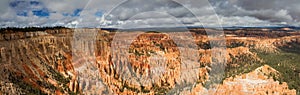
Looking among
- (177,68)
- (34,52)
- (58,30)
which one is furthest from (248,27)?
(34,52)

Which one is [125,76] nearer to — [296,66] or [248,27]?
[296,66]

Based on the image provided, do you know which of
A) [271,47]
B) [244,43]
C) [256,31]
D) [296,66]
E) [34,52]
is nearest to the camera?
[34,52]

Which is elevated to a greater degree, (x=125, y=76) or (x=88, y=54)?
(x=88, y=54)

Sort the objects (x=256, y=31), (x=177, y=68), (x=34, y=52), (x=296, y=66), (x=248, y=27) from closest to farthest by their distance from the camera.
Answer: (x=34, y=52), (x=177, y=68), (x=296, y=66), (x=256, y=31), (x=248, y=27)

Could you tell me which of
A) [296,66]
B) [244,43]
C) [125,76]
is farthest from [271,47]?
[125,76]

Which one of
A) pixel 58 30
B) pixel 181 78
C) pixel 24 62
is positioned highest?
pixel 58 30

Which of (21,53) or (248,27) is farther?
(248,27)
